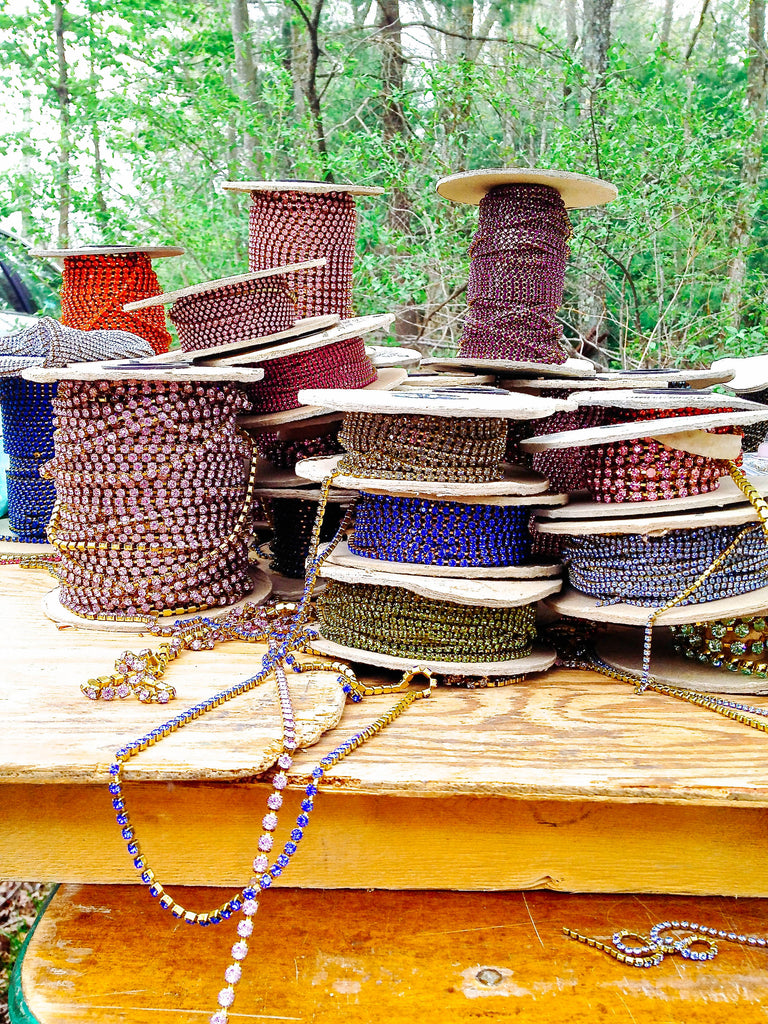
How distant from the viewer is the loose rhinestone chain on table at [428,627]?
183 cm

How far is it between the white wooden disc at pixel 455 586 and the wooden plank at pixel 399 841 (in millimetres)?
394

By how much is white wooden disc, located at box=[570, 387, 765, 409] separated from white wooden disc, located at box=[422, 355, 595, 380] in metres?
0.34

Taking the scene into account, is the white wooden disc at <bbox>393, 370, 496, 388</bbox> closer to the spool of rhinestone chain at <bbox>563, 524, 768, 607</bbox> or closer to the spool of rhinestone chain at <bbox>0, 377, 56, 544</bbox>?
the spool of rhinestone chain at <bbox>563, 524, 768, 607</bbox>

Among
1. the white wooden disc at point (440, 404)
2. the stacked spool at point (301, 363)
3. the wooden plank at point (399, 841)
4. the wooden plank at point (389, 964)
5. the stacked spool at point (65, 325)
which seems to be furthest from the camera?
the stacked spool at point (65, 325)

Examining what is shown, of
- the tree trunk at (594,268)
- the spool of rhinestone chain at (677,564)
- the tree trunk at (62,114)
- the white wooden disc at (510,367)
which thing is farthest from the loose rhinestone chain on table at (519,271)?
the tree trunk at (62,114)

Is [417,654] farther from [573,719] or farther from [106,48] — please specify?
[106,48]

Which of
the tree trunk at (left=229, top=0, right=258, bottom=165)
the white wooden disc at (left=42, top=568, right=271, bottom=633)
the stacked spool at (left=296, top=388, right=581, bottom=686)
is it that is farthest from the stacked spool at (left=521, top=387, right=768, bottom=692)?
the tree trunk at (left=229, top=0, right=258, bottom=165)

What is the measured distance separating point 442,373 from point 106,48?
630cm

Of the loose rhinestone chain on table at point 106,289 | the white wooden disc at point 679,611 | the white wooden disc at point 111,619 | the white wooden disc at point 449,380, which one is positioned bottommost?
the white wooden disc at point 111,619

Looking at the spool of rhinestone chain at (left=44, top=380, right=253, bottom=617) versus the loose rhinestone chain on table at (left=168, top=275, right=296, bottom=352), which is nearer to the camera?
the spool of rhinestone chain at (left=44, top=380, right=253, bottom=617)

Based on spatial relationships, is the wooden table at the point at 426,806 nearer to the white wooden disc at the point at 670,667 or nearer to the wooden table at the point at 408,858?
the wooden table at the point at 408,858

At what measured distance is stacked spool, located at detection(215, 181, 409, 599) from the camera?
2412 mm

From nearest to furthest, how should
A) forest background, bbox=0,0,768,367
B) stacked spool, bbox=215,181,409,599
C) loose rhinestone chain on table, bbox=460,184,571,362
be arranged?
stacked spool, bbox=215,181,409,599, loose rhinestone chain on table, bbox=460,184,571,362, forest background, bbox=0,0,768,367

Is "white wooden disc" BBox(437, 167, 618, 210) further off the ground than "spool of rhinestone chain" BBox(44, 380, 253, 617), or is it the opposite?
"white wooden disc" BBox(437, 167, 618, 210)
